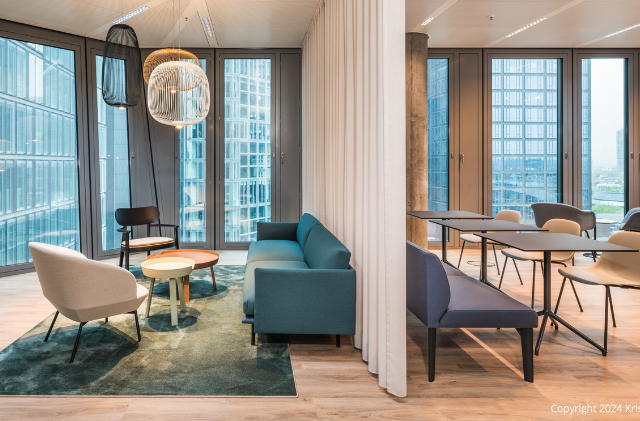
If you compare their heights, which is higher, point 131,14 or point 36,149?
point 131,14

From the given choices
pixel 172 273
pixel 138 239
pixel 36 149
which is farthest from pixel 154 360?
pixel 36 149

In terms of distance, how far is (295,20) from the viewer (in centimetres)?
561

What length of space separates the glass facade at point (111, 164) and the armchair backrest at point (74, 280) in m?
3.79

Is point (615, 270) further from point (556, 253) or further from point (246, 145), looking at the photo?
point (246, 145)

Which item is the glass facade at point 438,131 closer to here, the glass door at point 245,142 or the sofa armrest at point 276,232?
the glass door at point 245,142

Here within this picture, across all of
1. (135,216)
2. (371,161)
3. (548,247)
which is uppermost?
(371,161)

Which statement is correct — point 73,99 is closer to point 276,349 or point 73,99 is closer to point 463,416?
point 276,349

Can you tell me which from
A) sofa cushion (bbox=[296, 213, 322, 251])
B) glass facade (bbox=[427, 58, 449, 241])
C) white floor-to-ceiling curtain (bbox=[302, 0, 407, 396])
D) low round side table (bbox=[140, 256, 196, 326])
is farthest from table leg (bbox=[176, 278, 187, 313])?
glass facade (bbox=[427, 58, 449, 241])

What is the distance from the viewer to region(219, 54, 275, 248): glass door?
695cm

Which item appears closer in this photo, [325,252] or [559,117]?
[325,252]

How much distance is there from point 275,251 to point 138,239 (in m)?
2.26

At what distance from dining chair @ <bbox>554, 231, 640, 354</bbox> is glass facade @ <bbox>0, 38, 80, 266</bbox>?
639cm

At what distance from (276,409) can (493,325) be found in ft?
4.67

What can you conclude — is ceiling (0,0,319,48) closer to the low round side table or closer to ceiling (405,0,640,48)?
ceiling (405,0,640,48)
